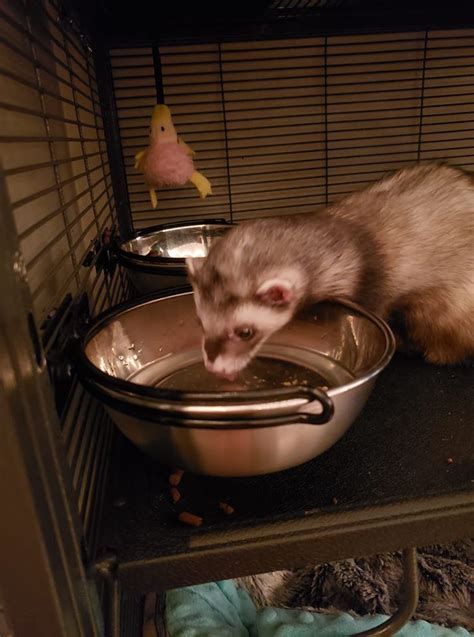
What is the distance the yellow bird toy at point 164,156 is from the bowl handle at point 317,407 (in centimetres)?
83

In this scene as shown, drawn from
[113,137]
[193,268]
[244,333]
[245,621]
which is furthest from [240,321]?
[113,137]

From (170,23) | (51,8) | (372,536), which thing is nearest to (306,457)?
(372,536)

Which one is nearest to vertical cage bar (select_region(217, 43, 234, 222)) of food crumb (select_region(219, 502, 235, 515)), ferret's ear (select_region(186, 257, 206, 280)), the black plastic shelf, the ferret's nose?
ferret's ear (select_region(186, 257, 206, 280))

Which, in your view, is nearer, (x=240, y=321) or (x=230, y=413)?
(x=230, y=413)

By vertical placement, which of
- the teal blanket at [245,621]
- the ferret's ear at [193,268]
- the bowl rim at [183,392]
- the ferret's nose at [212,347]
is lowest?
the teal blanket at [245,621]

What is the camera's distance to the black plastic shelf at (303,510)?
0.54m

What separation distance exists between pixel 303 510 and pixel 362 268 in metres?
0.47

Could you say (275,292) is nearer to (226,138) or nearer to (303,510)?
(303,510)

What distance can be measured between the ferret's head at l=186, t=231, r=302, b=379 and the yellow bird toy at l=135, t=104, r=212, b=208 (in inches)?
16.6

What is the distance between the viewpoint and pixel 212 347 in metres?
0.79

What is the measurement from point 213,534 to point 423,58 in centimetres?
144

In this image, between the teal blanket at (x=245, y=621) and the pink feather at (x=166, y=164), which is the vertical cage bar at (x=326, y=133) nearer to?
the pink feather at (x=166, y=164)

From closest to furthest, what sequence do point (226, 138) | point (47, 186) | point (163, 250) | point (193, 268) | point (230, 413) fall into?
point (230, 413)
point (47, 186)
point (193, 268)
point (163, 250)
point (226, 138)

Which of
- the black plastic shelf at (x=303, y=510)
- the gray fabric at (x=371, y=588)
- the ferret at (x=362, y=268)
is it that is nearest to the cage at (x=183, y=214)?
the black plastic shelf at (x=303, y=510)
